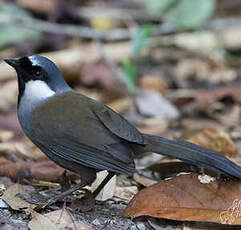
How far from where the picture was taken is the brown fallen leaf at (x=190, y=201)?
119 inches

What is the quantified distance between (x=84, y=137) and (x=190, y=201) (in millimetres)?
663

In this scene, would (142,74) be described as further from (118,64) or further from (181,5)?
(181,5)

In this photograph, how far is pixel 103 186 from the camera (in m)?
3.44

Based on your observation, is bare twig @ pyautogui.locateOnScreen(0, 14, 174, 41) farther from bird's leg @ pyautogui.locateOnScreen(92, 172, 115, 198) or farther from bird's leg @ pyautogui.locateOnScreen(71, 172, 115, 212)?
bird's leg @ pyautogui.locateOnScreen(71, 172, 115, 212)

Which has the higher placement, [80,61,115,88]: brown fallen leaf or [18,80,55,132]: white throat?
[18,80,55,132]: white throat

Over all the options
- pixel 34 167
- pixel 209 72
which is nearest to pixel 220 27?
pixel 209 72

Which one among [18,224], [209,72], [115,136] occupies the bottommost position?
[209,72]

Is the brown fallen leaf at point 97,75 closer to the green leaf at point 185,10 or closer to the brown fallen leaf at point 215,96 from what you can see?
the green leaf at point 185,10

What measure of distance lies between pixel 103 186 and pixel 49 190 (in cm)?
37

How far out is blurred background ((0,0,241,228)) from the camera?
5395mm

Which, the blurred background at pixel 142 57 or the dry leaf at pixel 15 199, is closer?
the dry leaf at pixel 15 199

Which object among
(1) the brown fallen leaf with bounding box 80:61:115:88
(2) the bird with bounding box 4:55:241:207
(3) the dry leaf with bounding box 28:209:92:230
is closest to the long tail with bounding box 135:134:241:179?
(2) the bird with bounding box 4:55:241:207

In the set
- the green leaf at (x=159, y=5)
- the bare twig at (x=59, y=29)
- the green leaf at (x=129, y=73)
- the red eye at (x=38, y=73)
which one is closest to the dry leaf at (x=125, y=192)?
the red eye at (x=38, y=73)

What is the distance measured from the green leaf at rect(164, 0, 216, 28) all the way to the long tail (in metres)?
3.75
